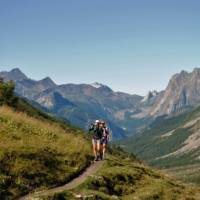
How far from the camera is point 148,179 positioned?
34.6 metres

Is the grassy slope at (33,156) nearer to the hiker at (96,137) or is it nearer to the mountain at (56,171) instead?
the mountain at (56,171)

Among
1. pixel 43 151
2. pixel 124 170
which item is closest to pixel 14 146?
pixel 43 151

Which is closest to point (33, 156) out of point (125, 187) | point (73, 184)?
point (73, 184)

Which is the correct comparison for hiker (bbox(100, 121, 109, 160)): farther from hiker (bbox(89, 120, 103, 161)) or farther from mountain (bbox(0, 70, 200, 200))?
mountain (bbox(0, 70, 200, 200))

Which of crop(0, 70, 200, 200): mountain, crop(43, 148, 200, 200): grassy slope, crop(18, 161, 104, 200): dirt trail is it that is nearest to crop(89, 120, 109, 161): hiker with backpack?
crop(0, 70, 200, 200): mountain

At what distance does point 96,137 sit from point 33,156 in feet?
26.8

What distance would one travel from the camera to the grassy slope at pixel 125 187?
2758 centimetres

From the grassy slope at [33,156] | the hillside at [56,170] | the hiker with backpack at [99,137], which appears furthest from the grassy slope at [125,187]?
the grassy slope at [33,156]

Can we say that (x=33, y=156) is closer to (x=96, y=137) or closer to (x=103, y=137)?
(x=96, y=137)

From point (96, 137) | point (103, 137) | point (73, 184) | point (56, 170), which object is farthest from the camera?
point (103, 137)

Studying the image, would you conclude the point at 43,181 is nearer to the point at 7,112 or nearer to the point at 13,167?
the point at 13,167

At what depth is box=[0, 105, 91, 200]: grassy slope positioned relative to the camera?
26.9 meters

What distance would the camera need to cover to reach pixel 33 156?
98.3 ft

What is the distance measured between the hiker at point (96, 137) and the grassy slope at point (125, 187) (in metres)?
1.02
